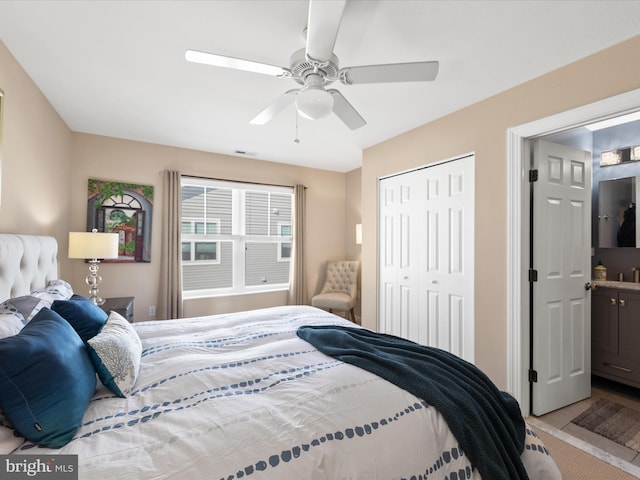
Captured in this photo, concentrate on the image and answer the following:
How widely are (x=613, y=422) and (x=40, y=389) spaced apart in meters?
3.43

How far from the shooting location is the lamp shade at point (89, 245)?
276 centimetres

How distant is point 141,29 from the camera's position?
1.79 m

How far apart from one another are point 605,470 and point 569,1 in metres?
2.61

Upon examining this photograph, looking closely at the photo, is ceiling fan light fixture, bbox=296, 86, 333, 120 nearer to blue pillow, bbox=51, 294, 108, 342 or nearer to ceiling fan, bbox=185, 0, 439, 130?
ceiling fan, bbox=185, 0, 439, 130

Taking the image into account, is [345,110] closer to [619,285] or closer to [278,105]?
[278,105]

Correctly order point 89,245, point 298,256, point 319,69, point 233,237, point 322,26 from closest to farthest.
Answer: point 322,26 < point 319,69 < point 89,245 < point 233,237 < point 298,256

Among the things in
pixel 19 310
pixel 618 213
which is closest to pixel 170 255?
pixel 19 310

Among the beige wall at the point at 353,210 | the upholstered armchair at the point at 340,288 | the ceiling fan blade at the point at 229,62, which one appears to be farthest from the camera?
the beige wall at the point at 353,210

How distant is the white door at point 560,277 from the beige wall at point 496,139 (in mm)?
233

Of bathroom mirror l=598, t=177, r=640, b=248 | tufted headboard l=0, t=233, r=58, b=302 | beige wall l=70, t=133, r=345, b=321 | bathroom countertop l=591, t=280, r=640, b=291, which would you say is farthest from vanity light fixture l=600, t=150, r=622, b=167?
tufted headboard l=0, t=233, r=58, b=302

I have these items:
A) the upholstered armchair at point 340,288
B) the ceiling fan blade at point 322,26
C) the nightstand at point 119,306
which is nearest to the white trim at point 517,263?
the ceiling fan blade at point 322,26

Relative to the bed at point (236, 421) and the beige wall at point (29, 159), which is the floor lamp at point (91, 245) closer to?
the beige wall at point (29, 159)

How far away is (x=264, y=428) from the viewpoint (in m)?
1.01

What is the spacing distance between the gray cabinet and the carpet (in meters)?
0.35
